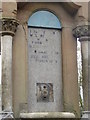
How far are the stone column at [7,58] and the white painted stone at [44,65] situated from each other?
0.67m

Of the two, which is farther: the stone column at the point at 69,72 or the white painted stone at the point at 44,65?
the stone column at the point at 69,72

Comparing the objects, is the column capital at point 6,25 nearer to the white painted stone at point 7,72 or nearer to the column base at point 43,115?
the white painted stone at point 7,72

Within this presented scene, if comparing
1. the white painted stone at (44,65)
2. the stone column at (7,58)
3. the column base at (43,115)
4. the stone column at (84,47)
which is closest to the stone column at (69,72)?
the white painted stone at (44,65)

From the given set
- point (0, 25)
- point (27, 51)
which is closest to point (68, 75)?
point (27, 51)

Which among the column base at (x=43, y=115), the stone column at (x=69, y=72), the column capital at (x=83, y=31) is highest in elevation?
A: the column capital at (x=83, y=31)

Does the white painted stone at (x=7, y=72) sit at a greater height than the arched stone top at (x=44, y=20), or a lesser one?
lesser

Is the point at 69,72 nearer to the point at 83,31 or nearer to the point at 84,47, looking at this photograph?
the point at 84,47

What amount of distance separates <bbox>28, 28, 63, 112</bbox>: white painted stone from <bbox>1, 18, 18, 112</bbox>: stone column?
2.19ft

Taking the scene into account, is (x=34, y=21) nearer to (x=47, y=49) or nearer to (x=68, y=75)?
(x=47, y=49)

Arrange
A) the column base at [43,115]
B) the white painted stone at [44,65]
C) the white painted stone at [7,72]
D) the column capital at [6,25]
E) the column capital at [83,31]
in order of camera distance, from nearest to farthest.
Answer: the column base at [43,115], the white painted stone at [7,72], the column capital at [6,25], the white painted stone at [44,65], the column capital at [83,31]

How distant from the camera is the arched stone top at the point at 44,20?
8547 mm

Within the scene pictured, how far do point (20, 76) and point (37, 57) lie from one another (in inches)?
25.2

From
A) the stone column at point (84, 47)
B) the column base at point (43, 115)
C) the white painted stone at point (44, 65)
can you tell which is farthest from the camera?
the stone column at point (84, 47)

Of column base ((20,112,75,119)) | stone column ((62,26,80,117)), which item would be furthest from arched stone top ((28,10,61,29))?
column base ((20,112,75,119))
